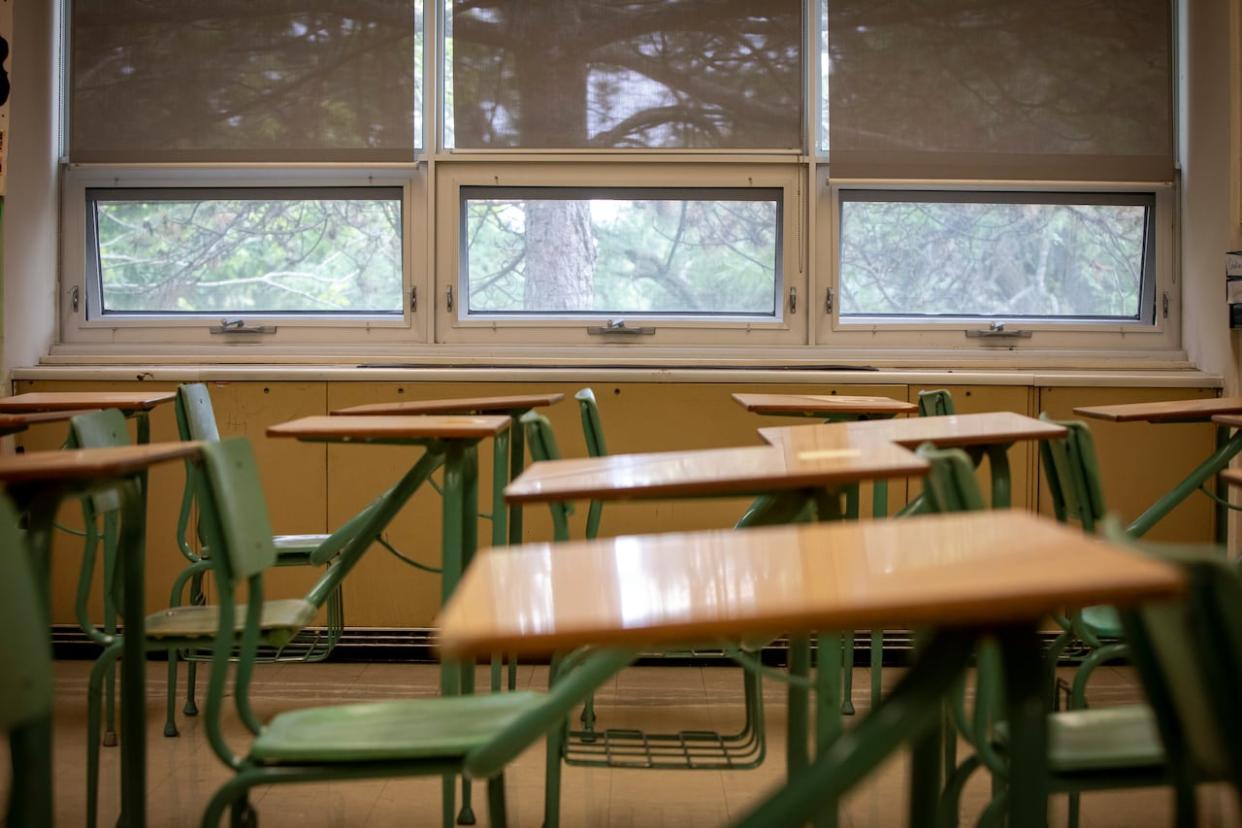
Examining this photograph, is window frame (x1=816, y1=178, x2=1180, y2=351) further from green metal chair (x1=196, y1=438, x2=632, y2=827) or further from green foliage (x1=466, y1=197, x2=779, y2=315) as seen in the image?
green metal chair (x1=196, y1=438, x2=632, y2=827)

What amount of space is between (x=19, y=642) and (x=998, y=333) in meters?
3.80

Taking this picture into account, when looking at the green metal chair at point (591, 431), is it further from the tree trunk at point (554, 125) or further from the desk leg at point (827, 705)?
the tree trunk at point (554, 125)

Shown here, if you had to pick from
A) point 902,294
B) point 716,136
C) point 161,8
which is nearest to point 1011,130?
point 902,294

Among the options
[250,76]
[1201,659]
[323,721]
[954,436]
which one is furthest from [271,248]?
[1201,659]

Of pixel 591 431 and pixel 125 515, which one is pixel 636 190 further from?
pixel 125 515

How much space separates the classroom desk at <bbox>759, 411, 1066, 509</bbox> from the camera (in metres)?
2.09

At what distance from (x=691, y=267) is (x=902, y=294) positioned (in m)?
0.77

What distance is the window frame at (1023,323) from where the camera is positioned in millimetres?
4391

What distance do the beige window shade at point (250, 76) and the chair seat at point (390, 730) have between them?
306cm

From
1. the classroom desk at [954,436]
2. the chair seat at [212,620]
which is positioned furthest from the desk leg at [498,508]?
the classroom desk at [954,436]

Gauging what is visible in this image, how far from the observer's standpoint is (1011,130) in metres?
4.30

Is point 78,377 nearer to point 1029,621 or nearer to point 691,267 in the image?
point 691,267

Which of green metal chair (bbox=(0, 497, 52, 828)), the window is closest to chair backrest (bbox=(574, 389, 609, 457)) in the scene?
the window

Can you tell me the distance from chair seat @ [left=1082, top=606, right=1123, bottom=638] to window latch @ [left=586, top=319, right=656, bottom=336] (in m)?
2.32
